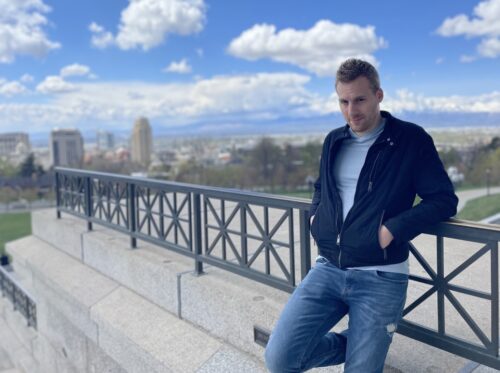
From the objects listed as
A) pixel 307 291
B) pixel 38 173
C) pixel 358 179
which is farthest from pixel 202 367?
pixel 38 173

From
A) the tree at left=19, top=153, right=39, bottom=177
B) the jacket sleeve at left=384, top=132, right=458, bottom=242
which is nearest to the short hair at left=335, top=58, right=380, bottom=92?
the jacket sleeve at left=384, top=132, right=458, bottom=242

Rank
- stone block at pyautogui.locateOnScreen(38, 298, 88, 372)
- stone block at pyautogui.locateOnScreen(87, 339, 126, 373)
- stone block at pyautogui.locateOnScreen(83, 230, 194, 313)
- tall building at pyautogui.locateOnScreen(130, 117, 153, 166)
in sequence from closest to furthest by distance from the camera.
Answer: stone block at pyautogui.locateOnScreen(83, 230, 194, 313) < stone block at pyautogui.locateOnScreen(87, 339, 126, 373) < stone block at pyautogui.locateOnScreen(38, 298, 88, 372) < tall building at pyautogui.locateOnScreen(130, 117, 153, 166)

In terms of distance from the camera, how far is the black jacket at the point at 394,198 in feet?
7.47

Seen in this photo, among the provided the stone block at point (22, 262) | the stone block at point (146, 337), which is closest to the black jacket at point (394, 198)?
the stone block at point (146, 337)

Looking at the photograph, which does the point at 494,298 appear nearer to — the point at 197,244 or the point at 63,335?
the point at 197,244

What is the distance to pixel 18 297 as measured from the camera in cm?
812

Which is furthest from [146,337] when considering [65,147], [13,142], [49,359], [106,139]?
[106,139]

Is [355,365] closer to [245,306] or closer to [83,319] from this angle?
[245,306]

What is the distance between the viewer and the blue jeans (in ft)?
7.72

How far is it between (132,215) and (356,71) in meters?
3.79

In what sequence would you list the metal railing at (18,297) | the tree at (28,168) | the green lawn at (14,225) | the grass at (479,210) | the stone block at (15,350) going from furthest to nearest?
1. the tree at (28,168)
2. the green lawn at (14,225)
3. the grass at (479,210)
4. the metal railing at (18,297)
5. the stone block at (15,350)

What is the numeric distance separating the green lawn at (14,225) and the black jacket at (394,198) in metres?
62.9

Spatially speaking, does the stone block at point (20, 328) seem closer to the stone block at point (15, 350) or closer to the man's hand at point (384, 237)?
the stone block at point (15, 350)

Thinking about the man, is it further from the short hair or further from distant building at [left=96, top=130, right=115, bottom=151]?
distant building at [left=96, top=130, right=115, bottom=151]
